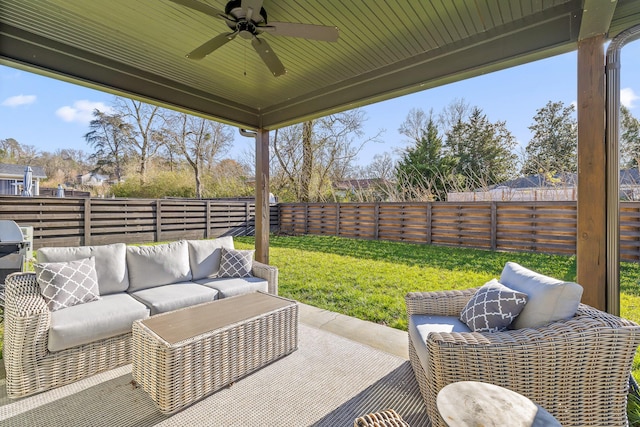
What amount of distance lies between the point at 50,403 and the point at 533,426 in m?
2.63

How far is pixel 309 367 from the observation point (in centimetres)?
228

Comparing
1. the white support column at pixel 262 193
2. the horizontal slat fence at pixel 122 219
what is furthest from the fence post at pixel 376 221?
the white support column at pixel 262 193

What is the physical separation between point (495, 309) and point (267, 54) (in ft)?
8.25

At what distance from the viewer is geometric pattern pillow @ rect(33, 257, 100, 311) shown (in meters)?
2.18

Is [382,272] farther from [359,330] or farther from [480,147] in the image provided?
[480,147]

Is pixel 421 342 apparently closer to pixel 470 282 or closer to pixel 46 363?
pixel 46 363

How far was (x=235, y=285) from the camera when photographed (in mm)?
3062

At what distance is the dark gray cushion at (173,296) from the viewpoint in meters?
2.48

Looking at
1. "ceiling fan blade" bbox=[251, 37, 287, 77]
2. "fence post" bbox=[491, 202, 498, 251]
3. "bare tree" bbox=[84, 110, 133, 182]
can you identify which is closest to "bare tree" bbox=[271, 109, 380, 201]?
"fence post" bbox=[491, 202, 498, 251]

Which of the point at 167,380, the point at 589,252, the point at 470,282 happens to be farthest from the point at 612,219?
the point at 167,380

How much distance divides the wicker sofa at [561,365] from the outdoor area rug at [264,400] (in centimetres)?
61

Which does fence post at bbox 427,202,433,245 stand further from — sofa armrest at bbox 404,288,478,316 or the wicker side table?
the wicker side table

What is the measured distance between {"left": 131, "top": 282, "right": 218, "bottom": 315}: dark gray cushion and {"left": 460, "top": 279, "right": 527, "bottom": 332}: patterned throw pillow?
89.6 inches

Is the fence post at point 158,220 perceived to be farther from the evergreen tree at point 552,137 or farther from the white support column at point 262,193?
the evergreen tree at point 552,137
